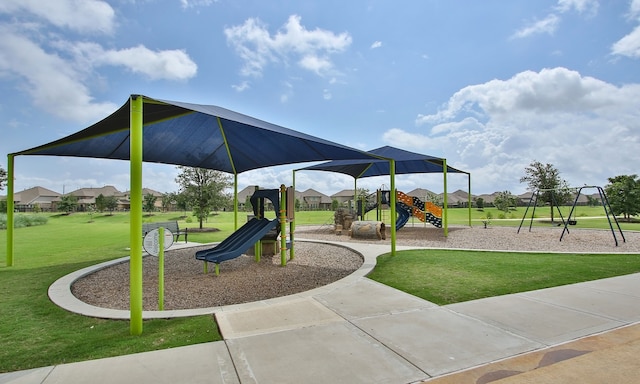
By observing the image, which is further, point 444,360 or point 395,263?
point 395,263

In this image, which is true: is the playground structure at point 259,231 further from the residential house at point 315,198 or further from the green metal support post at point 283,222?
the residential house at point 315,198

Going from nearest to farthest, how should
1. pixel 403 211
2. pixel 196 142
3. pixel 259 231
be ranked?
pixel 259 231 < pixel 196 142 < pixel 403 211

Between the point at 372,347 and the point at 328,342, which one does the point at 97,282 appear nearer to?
the point at 328,342

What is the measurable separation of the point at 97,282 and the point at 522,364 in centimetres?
752

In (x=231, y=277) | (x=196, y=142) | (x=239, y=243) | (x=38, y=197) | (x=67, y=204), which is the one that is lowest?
(x=231, y=277)

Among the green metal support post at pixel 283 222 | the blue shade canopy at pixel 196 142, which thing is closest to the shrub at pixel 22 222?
the blue shade canopy at pixel 196 142

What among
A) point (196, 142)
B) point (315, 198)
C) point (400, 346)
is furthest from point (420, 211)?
point (315, 198)

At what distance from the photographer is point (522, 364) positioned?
2914 millimetres

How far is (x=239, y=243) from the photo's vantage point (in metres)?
7.88

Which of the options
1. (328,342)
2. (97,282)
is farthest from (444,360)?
(97,282)

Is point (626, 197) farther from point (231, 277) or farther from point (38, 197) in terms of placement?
point (38, 197)

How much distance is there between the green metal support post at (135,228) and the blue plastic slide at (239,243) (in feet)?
10.5

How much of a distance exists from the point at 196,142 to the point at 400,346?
26.8 feet

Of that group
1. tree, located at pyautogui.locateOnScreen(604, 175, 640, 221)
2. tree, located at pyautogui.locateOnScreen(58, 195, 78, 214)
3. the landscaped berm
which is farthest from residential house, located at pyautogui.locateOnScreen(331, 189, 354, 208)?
the landscaped berm
